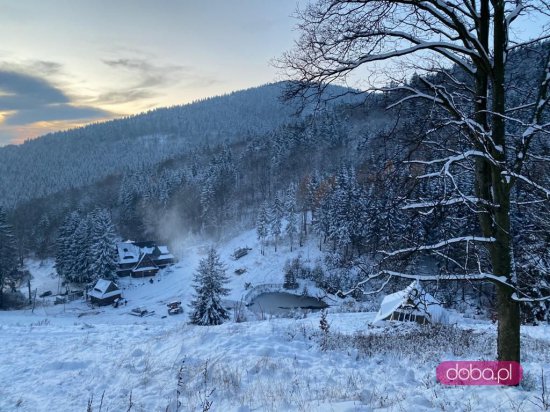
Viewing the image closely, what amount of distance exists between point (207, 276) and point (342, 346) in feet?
72.5

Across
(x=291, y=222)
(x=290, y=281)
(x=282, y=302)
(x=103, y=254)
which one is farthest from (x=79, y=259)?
(x=291, y=222)

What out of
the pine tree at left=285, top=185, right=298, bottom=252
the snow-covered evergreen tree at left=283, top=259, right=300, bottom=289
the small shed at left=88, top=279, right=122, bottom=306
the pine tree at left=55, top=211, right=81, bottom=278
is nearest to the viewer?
the small shed at left=88, top=279, right=122, bottom=306

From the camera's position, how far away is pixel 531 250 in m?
4.78

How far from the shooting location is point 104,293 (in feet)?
161

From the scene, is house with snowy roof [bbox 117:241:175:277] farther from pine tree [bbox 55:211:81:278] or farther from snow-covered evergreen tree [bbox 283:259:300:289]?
snow-covered evergreen tree [bbox 283:259:300:289]

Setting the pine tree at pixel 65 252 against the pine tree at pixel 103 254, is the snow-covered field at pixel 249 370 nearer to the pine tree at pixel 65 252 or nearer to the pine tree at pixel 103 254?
the pine tree at pixel 103 254

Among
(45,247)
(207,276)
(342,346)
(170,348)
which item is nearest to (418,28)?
(342,346)

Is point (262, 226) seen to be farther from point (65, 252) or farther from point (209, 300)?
point (209, 300)

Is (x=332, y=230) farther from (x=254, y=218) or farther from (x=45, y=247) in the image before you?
(x=45, y=247)

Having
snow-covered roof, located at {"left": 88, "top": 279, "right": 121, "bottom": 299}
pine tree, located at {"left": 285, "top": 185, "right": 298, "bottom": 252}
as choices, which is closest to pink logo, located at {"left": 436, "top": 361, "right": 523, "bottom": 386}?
snow-covered roof, located at {"left": 88, "top": 279, "right": 121, "bottom": 299}

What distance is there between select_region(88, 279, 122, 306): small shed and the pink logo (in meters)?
50.9

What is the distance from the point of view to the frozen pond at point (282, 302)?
45.0 meters

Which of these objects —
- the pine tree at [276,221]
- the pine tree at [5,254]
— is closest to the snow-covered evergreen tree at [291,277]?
the pine tree at [276,221]

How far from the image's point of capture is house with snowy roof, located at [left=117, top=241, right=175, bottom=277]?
6656cm
